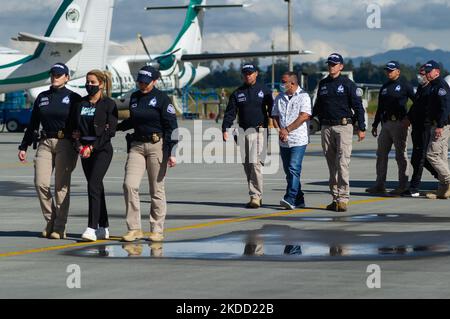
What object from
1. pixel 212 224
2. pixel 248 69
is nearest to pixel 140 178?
pixel 212 224

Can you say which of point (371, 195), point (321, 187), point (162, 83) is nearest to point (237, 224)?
point (371, 195)

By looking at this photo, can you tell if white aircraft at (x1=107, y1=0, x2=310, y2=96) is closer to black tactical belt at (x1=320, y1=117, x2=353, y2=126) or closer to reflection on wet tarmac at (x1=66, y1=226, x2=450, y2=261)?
black tactical belt at (x1=320, y1=117, x2=353, y2=126)

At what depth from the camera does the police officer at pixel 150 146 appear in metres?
13.8

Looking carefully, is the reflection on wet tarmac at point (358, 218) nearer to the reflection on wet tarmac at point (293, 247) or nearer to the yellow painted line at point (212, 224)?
the yellow painted line at point (212, 224)

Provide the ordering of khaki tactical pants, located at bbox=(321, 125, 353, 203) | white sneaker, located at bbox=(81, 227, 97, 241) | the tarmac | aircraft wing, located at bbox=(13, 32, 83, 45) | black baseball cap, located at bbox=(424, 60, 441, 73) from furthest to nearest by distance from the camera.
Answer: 1. aircraft wing, located at bbox=(13, 32, 83, 45)
2. black baseball cap, located at bbox=(424, 60, 441, 73)
3. khaki tactical pants, located at bbox=(321, 125, 353, 203)
4. white sneaker, located at bbox=(81, 227, 97, 241)
5. the tarmac

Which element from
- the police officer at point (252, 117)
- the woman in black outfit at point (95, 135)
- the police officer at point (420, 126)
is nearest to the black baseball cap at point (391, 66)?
the police officer at point (420, 126)

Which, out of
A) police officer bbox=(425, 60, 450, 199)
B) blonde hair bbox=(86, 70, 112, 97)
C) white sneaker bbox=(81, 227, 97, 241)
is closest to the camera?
white sneaker bbox=(81, 227, 97, 241)

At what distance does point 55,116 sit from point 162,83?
53438 millimetres

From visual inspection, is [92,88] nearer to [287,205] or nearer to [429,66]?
[287,205]

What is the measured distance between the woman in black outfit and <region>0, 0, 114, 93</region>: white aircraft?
29607 millimetres

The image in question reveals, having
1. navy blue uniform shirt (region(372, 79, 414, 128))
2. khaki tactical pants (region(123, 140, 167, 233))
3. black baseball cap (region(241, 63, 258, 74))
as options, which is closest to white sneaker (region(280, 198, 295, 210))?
black baseball cap (region(241, 63, 258, 74))

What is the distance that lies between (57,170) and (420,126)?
22.3 ft

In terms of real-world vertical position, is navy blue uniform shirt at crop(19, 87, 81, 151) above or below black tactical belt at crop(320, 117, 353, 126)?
above

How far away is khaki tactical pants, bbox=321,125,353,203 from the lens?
1688 cm
